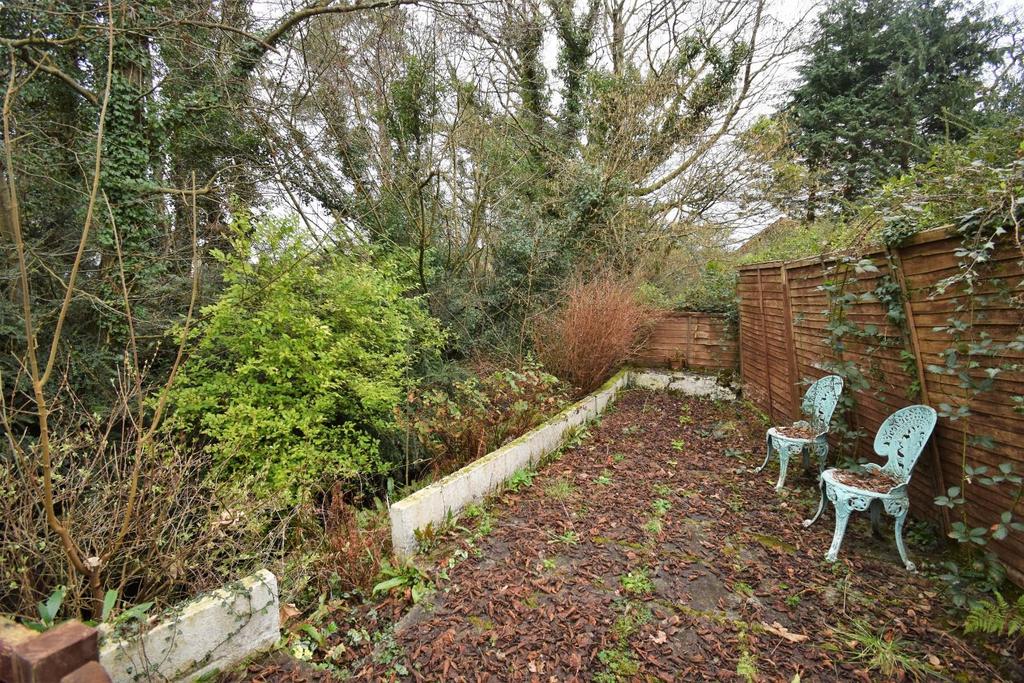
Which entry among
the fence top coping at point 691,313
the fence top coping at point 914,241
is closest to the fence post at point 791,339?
the fence top coping at point 914,241

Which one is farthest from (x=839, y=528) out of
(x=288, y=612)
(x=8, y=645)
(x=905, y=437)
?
(x=8, y=645)

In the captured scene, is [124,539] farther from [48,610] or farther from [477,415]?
[477,415]

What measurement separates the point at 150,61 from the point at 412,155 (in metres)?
3.65

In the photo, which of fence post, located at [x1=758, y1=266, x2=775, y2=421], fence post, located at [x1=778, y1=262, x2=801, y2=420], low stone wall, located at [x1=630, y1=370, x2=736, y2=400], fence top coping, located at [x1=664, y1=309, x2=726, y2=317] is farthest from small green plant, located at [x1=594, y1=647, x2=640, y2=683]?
fence top coping, located at [x1=664, y1=309, x2=726, y2=317]

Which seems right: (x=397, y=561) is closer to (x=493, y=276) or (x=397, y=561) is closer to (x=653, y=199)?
(x=493, y=276)

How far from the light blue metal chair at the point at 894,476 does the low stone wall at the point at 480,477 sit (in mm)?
2409

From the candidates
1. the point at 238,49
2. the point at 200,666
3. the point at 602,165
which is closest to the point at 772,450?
the point at 200,666

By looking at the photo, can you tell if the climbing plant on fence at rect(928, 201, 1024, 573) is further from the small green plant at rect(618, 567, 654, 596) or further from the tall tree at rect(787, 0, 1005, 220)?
the tall tree at rect(787, 0, 1005, 220)

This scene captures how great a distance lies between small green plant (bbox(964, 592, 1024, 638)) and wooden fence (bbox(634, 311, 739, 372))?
528 centimetres

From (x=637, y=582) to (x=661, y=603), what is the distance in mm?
194

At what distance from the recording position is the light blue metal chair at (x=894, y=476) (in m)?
2.62

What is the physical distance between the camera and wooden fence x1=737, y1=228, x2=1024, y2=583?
2.21m

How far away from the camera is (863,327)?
133 inches

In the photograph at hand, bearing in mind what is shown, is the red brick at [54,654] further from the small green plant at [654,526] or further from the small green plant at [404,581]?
the small green plant at [654,526]
